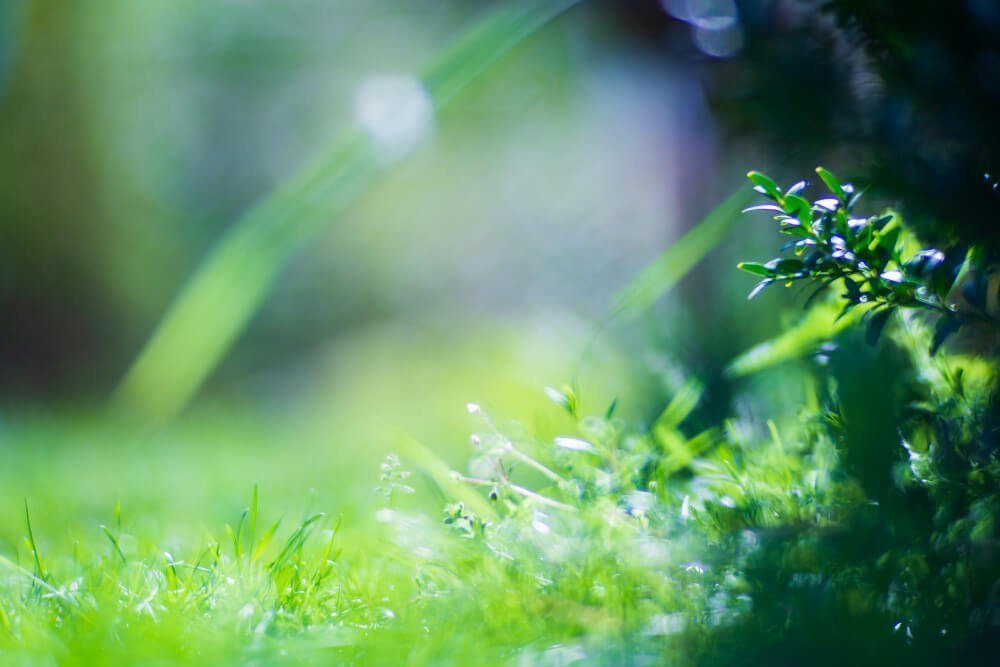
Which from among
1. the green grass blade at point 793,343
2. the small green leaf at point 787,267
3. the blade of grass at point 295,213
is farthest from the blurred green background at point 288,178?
the small green leaf at point 787,267

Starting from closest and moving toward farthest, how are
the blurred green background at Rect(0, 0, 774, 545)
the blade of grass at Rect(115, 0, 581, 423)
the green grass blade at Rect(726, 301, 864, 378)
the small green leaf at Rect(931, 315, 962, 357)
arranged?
the small green leaf at Rect(931, 315, 962, 357) → the green grass blade at Rect(726, 301, 864, 378) → the blade of grass at Rect(115, 0, 581, 423) → the blurred green background at Rect(0, 0, 774, 545)

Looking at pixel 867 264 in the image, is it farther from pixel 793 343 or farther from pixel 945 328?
pixel 793 343

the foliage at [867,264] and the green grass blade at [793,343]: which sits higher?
the foliage at [867,264]

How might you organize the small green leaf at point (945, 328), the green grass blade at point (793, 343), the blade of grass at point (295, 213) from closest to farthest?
the small green leaf at point (945, 328)
the green grass blade at point (793, 343)
the blade of grass at point (295, 213)

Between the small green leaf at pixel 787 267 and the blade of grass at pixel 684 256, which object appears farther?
the blade of grass at pixel 684 256

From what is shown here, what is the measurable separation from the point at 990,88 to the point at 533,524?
0.47 m

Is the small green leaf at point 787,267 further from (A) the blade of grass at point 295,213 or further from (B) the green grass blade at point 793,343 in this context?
(A) the blade of grass at point 295,213

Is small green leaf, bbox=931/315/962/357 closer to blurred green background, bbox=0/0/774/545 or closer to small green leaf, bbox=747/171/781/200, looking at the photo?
small green leaf, bbox=747/171/781/200

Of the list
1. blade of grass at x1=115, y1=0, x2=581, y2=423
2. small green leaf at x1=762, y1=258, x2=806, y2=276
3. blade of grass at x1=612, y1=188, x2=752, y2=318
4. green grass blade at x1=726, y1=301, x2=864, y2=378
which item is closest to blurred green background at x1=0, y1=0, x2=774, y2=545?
blade of grass at x1=115, y1=0, x2=581, y2=423

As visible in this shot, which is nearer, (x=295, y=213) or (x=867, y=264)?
(x=867, y=264)

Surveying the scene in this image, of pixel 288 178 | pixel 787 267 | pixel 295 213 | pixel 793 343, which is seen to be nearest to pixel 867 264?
pixel 787 267

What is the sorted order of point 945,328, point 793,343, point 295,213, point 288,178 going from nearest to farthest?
1. point 945,328
2. point 793,343
3. point 295,213
4. point 288,178

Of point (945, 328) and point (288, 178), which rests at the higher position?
point (945, 328)

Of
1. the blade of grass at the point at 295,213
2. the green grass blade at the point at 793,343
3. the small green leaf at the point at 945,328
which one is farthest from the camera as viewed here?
the blade of grass at the point at 295,213
